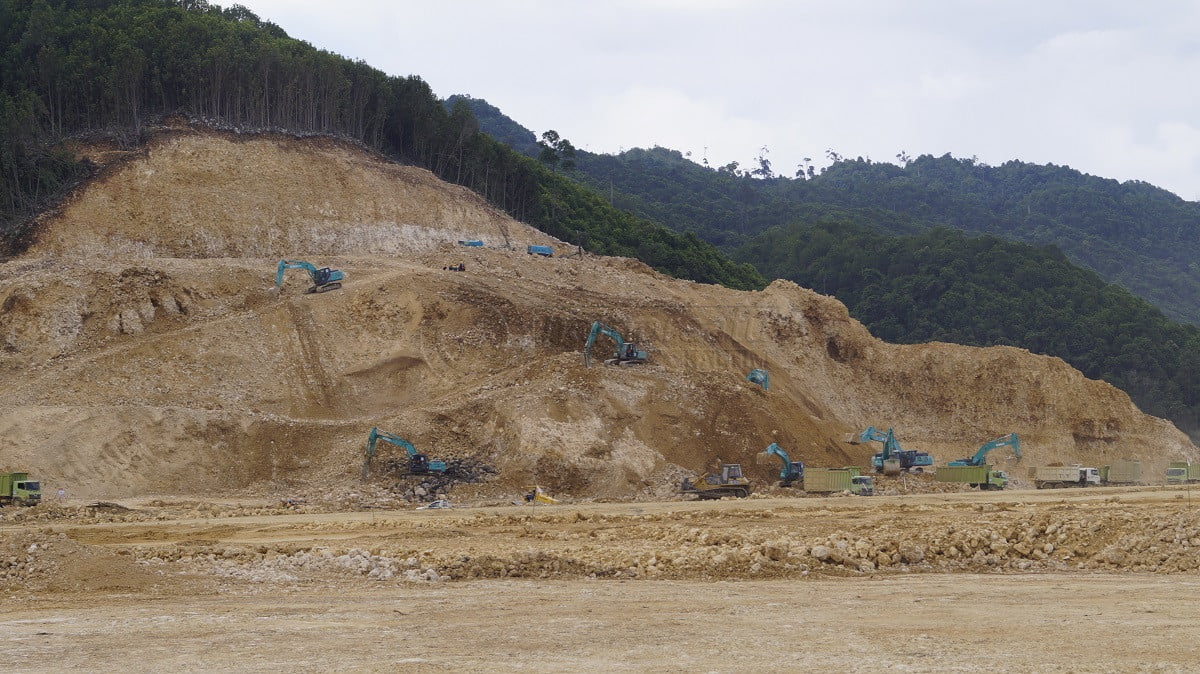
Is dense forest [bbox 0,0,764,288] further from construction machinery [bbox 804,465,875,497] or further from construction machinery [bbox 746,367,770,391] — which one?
construction machinery [bbox 804,465,875,497]

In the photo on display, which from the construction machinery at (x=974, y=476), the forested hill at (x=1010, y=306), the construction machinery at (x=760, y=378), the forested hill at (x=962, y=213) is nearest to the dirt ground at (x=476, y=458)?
the construction machinery at (x=974, y=476)

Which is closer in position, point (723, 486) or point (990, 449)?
point (723, 486)

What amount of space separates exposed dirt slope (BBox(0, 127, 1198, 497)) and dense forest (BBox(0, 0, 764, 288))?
2801mm

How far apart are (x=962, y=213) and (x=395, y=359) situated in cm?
12012

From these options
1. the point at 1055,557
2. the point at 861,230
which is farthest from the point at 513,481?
the point at 861,230

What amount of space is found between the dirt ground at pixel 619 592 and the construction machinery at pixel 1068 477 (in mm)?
16525

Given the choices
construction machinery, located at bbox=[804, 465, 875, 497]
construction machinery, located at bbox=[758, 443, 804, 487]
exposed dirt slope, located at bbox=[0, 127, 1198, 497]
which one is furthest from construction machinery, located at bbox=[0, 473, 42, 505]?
construction machinery, located at bbox=[804, 465, 875, 497]

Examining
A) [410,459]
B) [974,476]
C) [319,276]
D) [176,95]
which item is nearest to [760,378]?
[974,476]

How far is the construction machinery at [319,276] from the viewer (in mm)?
47531

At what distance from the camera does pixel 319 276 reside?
47750 mm

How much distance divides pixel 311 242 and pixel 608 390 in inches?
781

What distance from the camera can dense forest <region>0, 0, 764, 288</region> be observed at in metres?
51.7

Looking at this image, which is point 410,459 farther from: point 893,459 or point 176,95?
point 176,95

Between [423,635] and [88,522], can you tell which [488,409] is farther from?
[423,635]
